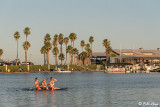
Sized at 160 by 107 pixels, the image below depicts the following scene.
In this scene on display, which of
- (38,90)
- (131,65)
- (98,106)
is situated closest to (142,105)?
(98,106)

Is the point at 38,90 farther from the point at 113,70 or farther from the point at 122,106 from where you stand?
the point at 113,70

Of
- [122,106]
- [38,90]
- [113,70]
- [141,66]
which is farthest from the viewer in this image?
[141,66]

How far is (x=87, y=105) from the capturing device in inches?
1585

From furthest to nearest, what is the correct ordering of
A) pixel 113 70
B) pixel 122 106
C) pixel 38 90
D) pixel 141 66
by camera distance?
pixel 141 66, pixel 113 70, pixel 38 90, pixel 122 106

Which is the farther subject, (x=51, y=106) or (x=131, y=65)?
(x=131, y=65)

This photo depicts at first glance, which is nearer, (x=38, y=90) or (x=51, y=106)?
(x=51, y=106)

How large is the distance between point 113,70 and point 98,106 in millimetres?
144955

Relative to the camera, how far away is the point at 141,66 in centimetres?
19562

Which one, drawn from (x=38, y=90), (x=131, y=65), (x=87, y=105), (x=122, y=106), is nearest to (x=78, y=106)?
(x=87, y=105)


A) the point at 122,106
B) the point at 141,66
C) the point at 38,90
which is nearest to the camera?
the point at 122,106

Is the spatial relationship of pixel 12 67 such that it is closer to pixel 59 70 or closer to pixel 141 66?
pixel 59 70

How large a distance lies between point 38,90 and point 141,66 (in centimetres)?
14095

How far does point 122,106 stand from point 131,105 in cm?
147

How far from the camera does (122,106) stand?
3872cm
